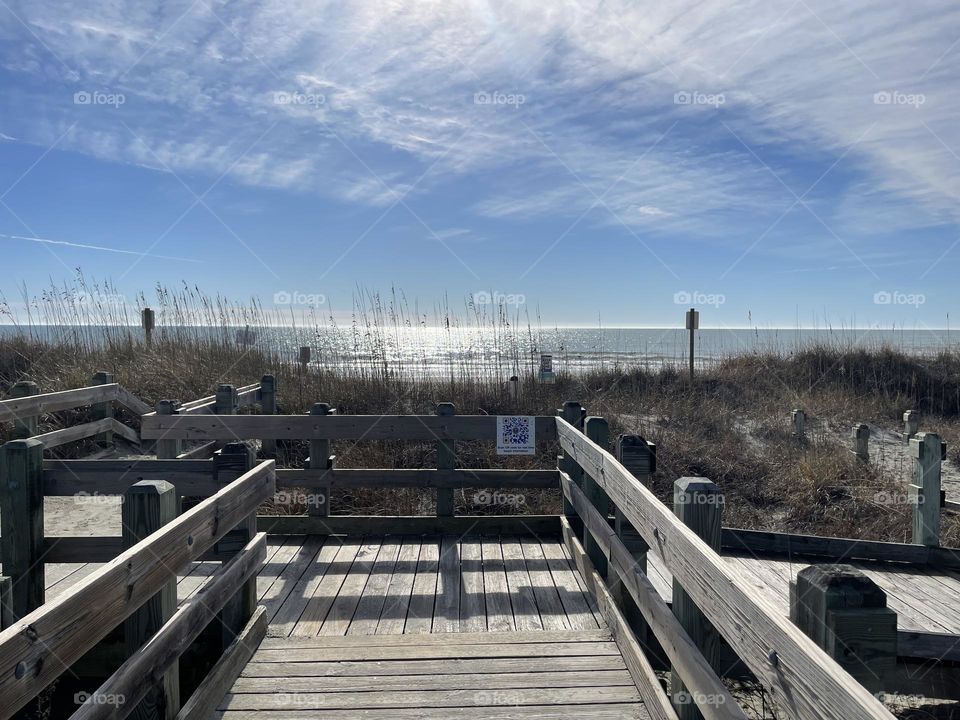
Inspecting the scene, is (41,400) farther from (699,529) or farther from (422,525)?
(699,529)

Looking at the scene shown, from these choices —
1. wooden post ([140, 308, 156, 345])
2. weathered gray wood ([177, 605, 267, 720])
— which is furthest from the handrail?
Answer: wooden post ([140, 308, 156, 345])

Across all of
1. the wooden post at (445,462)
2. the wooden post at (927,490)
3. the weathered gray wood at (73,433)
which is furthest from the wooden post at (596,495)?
the weathered gray wood at (73,433)

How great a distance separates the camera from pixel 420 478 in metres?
5.65

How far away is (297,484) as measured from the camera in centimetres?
571

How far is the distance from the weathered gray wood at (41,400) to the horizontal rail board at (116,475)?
13.8 ft

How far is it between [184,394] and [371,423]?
23.3ft

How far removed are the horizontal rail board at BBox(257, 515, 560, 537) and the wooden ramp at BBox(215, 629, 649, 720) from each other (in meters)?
1.95

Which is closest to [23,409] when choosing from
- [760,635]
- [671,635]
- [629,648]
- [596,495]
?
[596,495]

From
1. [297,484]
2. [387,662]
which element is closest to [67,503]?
[297,484]

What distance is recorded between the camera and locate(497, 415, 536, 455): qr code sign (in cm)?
525

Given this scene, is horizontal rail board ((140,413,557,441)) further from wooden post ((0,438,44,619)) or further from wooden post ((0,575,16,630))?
wooden post ((0,575,16,630))

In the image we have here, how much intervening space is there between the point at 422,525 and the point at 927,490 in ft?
15.1

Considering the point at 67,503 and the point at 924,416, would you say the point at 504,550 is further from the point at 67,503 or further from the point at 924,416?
the point at 924,416

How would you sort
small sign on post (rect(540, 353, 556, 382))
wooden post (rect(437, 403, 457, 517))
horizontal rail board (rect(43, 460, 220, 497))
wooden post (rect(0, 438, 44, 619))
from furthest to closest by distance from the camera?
small sign on post (rect(540, 353, 556, 382)) → wooden post (rect(437, 403, 457, 517)) → horizontal rail board (rect(43, 460, 220, 497)) → wooden post (rect(0, 438, 44, 619))
